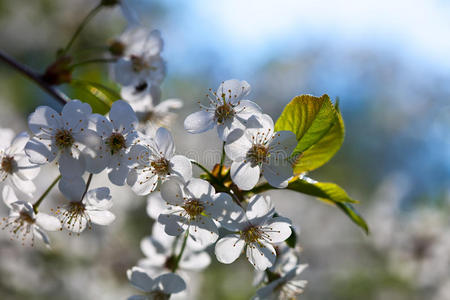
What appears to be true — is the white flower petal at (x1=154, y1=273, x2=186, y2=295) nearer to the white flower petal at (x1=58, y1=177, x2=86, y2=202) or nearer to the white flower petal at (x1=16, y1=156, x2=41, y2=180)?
the white flower petal at (x1=58, y1=177, x2=86, y2=202)

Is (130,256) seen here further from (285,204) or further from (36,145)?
(285,204)

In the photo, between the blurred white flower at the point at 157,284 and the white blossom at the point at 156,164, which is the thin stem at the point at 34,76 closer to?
the white blossom at the point at 156,164

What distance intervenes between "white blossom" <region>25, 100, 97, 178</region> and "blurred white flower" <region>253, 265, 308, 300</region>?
0.77m

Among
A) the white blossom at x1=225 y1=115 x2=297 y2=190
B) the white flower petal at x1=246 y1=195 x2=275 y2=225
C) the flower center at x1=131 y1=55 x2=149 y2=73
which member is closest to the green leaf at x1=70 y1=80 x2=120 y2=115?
the flower center at x1=131 y1=55 x2=149 y2=73

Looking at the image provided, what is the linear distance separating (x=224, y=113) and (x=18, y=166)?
78 cm


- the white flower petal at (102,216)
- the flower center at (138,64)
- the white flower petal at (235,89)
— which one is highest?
the flower center at (138,64)

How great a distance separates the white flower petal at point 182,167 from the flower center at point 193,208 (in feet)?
0.26

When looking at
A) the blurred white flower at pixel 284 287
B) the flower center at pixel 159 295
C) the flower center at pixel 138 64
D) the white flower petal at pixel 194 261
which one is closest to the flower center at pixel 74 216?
the flower center at pixel 159 295

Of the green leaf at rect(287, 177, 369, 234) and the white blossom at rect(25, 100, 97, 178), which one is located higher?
the green leaf at rect(287, 177, 369, 234)

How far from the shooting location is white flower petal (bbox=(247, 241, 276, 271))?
1.25 m

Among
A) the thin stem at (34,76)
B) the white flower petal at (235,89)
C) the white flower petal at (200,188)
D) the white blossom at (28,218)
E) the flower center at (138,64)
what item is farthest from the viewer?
the flower center at (138,64)

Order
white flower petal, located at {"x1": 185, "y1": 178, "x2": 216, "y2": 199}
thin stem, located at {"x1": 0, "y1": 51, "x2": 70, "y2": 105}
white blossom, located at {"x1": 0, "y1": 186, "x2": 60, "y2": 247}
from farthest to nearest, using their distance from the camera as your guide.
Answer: thin stem, located at {"x1": 0, "y1": 51, "x2": 70, "y2": 105}
white blossom, located at {"x1": 0, "y1": 186, "x2": 60, "y2": 247}
white flower petal, located at {"x1": 185, "y1": 178, "x2": 216, "y2": 199}

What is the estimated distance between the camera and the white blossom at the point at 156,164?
3.78ft

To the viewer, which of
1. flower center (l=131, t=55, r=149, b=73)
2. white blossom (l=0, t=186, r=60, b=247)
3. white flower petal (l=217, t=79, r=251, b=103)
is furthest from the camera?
flower center (l=131, t=55, r=149, b=73)
